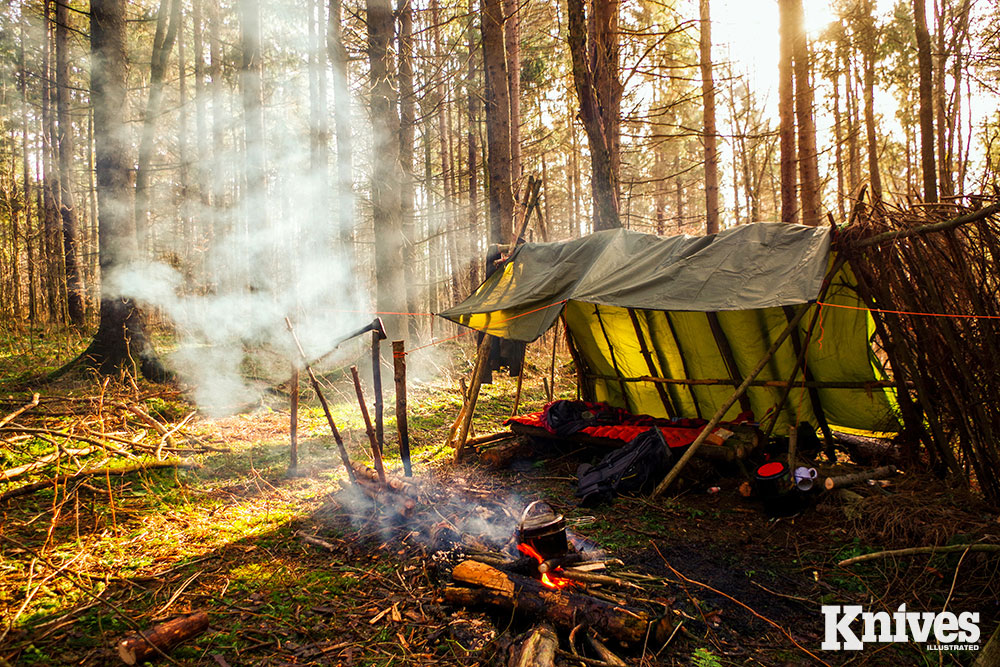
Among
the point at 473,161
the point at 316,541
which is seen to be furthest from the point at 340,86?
the point at 316,541

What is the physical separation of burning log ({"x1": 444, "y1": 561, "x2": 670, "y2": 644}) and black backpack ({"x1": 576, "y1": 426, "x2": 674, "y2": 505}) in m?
1.92

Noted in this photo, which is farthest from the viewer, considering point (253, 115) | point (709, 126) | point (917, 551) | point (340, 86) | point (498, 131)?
point (253, 115)

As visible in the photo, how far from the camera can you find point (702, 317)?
630cm

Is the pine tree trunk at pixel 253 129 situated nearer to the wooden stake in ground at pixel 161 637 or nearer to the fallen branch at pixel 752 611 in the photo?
the wooden stake in ground at pixel 161 637

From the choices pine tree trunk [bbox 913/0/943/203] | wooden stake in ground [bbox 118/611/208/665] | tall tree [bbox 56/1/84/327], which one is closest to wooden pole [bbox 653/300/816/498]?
wooden stake in ground [bbox 118/611/208/665]

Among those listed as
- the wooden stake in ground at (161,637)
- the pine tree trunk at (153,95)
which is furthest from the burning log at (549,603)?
the pine tree trunk at (153,95)

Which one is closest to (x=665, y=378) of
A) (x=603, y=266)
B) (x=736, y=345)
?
(x=736, y=345)

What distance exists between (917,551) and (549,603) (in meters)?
2.71

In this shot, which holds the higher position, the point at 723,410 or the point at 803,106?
the point at 803,106

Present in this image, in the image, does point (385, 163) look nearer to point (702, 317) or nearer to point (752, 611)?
point (702, 317)

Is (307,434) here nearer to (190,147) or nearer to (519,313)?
(519,313)

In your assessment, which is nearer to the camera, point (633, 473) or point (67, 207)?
point (633, 473)

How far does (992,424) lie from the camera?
4102 millimetres

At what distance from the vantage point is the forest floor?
2957 mm
